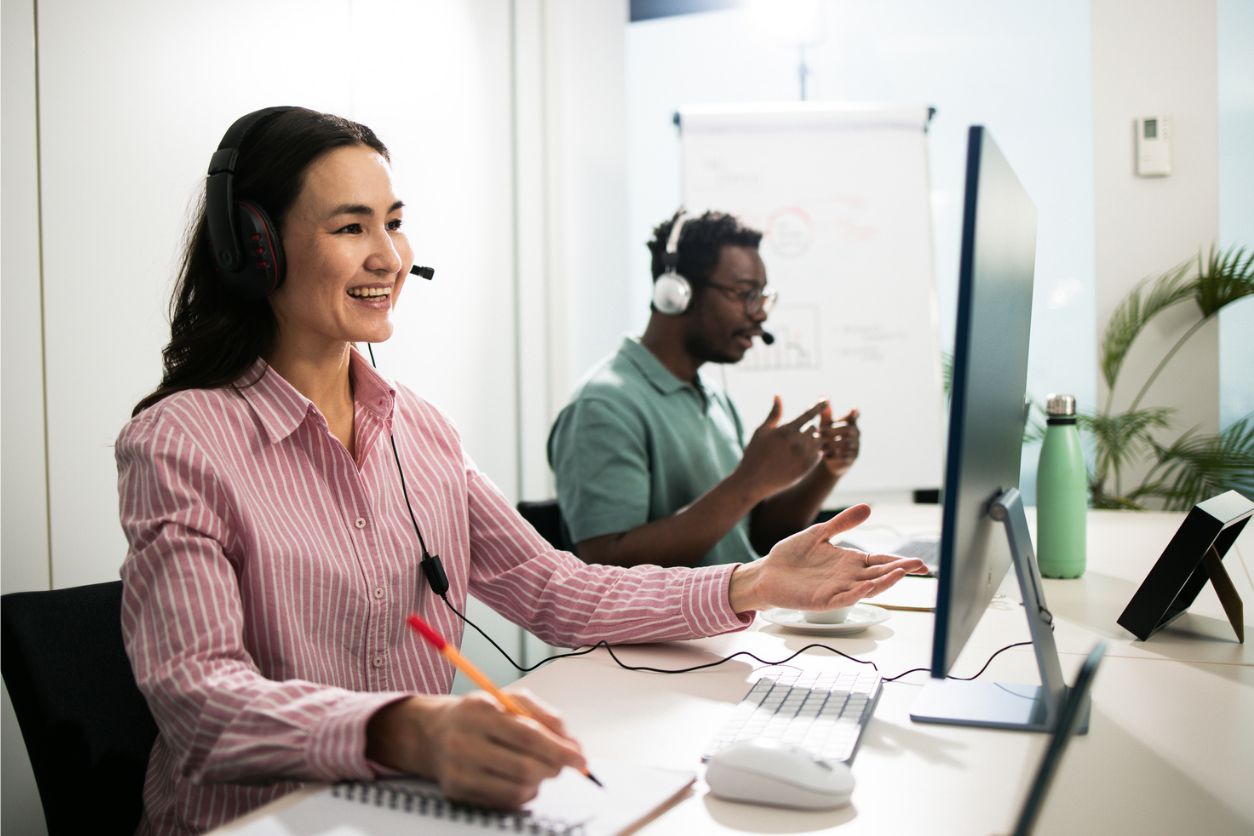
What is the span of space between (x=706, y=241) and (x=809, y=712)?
133cm

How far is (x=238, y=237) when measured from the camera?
3.56 ft

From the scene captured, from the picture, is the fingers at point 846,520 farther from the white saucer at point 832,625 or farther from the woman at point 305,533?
the white saucer at point 832,625

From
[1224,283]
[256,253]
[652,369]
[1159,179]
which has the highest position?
[1159,179]

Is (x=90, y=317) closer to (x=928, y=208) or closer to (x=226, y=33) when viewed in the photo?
(x=226, y=33)

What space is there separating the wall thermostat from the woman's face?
111 inches

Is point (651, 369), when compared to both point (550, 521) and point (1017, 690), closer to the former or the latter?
point (550, 521)

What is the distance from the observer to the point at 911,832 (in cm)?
68

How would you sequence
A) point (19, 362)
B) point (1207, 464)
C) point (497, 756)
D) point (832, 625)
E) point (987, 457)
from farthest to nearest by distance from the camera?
1. point (1207, 464)
2. point (19, 362)
3. point (832, 625)
4. point (987, 457)
5. point (497, 756)

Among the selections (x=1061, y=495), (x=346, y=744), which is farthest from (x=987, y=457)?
(x=1061, y=495)

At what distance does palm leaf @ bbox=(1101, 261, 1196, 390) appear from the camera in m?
3.11

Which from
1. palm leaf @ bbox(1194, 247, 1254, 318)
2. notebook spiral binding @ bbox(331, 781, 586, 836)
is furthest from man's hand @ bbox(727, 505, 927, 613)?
palm leaf @ bbox(1194, 247, 1254, 318)

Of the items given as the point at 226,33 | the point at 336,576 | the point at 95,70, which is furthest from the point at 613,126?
the point at 336,576

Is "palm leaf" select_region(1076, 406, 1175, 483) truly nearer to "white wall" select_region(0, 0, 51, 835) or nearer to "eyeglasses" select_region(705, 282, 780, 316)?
"eyeglasses" select_region(705, 282, 780, 316)

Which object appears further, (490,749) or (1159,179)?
(1159,179)
